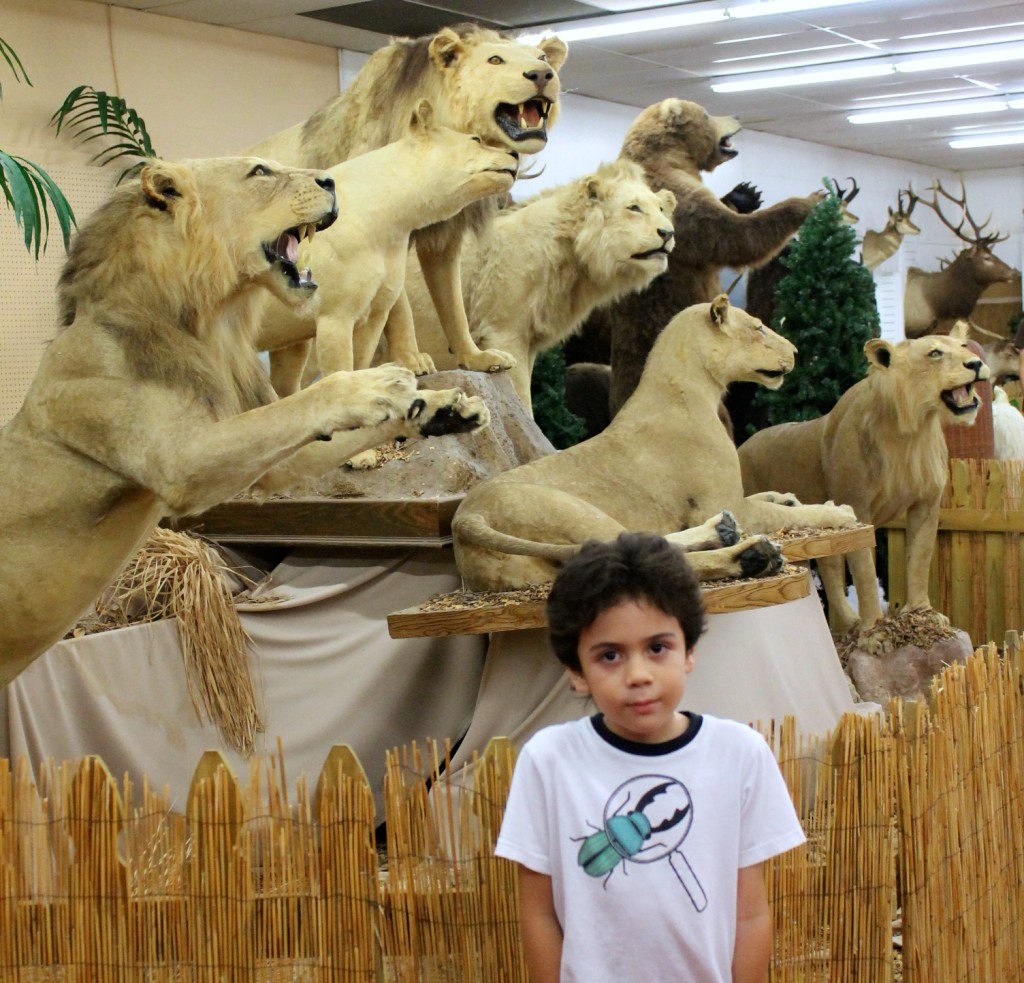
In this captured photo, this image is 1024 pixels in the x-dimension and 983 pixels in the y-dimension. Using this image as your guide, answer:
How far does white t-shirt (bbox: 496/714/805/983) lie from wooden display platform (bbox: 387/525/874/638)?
1215 mm

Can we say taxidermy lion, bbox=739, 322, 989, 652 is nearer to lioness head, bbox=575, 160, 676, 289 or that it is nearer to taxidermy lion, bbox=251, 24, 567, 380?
lioness head, bbox=575, 160, 676, 289

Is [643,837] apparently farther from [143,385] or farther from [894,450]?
[894,450]

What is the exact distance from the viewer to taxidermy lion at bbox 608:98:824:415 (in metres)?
5.12

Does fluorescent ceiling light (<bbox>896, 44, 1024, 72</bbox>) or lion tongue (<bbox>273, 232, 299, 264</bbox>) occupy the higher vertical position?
fluorescent ceiling light (<bbox>896, 44, 1024, 72</bbox>)

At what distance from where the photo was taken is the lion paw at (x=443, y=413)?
222 centimetres

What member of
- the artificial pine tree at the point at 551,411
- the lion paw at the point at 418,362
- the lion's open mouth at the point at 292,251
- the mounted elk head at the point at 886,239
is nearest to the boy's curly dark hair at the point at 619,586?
the lion's open mouth at the point at 292,251

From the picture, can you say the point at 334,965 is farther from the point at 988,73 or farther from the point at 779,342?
the point at 988,73

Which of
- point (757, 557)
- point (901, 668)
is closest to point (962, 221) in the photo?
point (901, 668)

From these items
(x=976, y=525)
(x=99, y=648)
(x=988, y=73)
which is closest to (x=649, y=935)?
(x=99, y=648)

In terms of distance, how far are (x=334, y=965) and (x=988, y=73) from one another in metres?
6.88

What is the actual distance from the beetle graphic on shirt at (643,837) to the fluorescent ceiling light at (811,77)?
6274 mm

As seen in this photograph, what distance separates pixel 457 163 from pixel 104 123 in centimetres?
239

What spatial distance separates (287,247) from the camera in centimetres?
244

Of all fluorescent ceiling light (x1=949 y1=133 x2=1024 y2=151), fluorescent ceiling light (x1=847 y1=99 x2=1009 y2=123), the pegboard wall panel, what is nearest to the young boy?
the pegboard wall panel
